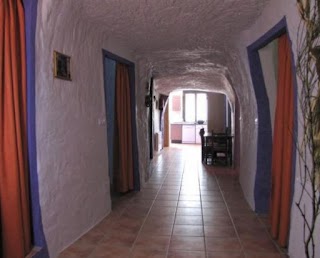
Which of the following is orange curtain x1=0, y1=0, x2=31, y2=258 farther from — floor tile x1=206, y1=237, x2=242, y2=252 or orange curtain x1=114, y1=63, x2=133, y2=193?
orange curtain x1=114, y1=63, x2=133, y2=193

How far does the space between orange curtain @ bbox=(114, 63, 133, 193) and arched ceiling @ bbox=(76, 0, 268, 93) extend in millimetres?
415

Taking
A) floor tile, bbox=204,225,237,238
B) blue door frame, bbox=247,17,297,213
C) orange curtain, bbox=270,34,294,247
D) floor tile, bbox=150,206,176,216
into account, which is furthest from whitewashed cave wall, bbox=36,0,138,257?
orange curtain, bbox=270,34,294,247

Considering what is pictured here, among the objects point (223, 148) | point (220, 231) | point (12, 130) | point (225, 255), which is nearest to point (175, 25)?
point (12, 130)

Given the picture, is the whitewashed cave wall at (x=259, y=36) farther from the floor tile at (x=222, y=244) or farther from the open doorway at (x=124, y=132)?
the open doorway at (x=124, y=132)

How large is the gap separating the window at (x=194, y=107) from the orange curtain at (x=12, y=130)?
33.1 ft

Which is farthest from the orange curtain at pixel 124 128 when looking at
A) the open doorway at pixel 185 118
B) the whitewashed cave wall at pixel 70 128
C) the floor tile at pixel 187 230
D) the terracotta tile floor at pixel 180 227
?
the open doorway at pixel 185 118

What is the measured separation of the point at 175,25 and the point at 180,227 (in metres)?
1.94

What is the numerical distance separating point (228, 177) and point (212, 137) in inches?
54.3

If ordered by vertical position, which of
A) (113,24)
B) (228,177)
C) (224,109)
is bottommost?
Answer: (228,177)

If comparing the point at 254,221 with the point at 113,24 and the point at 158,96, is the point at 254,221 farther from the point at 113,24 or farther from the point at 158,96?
the point at 158,96

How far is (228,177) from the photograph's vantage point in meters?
5.25

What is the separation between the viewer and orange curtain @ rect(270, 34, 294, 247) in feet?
7.74

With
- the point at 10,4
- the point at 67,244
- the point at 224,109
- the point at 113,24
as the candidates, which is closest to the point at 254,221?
the point at 67,244

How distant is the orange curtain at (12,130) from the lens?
182 centimetres
